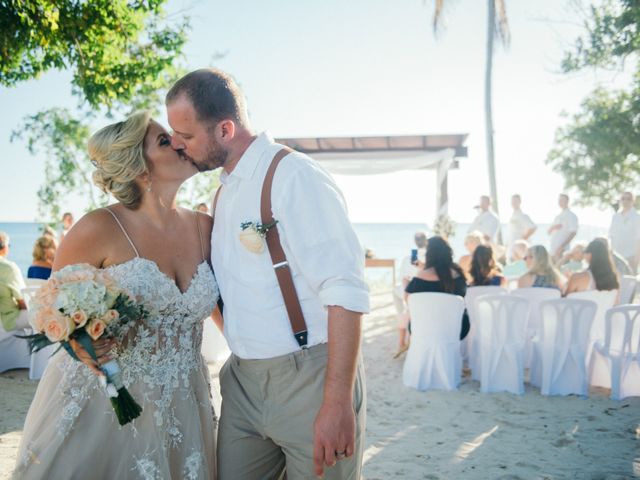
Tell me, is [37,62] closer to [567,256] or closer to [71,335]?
[71,335]

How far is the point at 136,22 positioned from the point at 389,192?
335ft

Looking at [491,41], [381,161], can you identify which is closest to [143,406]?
[381,161]

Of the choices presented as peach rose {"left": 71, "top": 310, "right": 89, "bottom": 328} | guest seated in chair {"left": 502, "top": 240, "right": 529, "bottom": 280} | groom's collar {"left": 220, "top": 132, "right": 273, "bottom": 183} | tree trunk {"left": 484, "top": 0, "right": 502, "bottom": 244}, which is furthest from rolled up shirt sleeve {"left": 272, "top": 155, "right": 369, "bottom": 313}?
tree trunk {"left": 484, "top": 0, "right": 502, "bottom": 244}

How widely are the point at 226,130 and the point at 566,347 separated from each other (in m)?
5.93

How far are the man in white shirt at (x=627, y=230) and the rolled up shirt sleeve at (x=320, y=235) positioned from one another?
12.9 m

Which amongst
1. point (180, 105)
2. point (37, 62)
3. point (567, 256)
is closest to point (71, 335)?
point (180, 105)

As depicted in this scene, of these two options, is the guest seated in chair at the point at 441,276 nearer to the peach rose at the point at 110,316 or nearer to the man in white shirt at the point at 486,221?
the peach rose at the point at 110,316

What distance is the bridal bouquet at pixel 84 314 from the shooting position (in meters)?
2.08

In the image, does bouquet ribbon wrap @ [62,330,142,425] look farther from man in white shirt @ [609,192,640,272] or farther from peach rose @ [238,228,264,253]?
man in white shirt @ [609,192,640,272]

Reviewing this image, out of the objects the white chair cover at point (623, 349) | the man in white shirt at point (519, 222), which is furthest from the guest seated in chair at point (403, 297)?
the man in white shirt at point (519, 222)

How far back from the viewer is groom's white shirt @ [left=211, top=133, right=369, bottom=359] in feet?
6.79

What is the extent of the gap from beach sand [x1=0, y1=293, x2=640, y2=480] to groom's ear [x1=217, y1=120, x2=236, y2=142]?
3223 mm

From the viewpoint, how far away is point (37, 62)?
736 cm

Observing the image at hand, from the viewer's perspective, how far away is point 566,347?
6.79 meters
